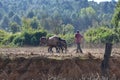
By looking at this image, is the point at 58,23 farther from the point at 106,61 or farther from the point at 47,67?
the point at 106,61

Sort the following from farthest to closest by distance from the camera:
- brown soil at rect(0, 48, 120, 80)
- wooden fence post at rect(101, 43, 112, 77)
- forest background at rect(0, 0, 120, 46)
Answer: forest background at rect(0, 0, 120, 46) < brown soil at rect(0, 48, 120, 80) < wooden fence post at rect(101, 43, 112, 77)

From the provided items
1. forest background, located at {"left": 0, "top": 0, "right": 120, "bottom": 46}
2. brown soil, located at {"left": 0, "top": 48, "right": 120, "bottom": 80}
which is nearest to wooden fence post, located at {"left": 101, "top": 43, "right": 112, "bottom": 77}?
brown soil, located at {"left": 0, "top": 48, "right": 120, "bottom": 80}

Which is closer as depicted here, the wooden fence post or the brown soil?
the wooden fence post

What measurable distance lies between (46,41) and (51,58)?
692 centimetres

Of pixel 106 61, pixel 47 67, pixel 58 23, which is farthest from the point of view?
pixel 58 23

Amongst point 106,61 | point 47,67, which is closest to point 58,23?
point 47,67

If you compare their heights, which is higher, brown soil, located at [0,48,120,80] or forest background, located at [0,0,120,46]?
forest background, located at [0,0,120,46]

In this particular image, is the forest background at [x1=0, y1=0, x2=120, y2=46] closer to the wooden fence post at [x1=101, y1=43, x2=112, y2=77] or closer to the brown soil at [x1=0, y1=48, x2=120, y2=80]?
the brown soil at [x1=0, y1=48, x2=120, y2=80]

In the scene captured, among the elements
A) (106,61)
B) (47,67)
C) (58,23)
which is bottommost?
(47,67)

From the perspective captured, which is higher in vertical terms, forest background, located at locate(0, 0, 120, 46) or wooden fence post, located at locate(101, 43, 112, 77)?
forest background, located at locate(0, 0, 120, 46)

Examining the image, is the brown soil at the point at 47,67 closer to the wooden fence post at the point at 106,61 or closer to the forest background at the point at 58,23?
the wooden fence post at the point at 106,61

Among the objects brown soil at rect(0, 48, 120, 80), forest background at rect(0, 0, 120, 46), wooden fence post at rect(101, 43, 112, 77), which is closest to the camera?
wooden fence post at rect(101, 43, 112, 77)

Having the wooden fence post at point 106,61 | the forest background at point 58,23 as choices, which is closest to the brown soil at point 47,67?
the wooden fence post at point 106,61

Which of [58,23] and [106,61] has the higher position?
[58,23]
